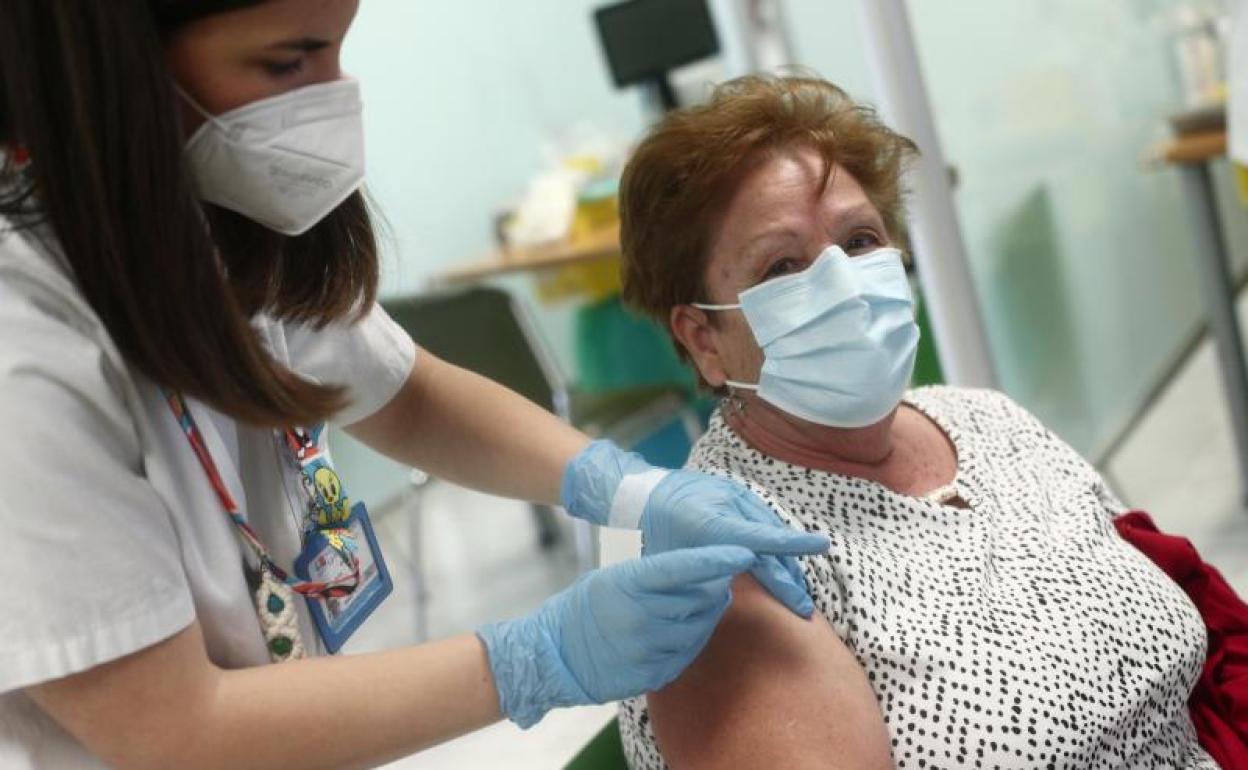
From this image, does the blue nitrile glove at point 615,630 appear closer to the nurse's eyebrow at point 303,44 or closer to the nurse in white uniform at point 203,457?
the nurse in white uniform at point 203,457

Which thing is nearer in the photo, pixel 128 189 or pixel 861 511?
pixel 128 189

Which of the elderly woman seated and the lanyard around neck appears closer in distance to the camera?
the lanyard around neck

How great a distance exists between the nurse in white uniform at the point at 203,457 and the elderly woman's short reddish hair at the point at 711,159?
0.39 meters

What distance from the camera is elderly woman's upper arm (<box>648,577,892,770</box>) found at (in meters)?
1.14

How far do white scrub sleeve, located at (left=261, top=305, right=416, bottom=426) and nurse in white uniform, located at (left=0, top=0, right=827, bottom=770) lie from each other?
0.08 metres

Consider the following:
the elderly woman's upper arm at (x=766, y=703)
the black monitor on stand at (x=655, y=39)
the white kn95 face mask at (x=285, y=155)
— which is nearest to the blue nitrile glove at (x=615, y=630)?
the elderly woman's upper arm at (x=766, y=703)

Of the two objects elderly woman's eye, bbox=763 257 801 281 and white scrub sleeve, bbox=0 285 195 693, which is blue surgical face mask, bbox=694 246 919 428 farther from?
white scrub sleeve, bbox=0 285 195 693

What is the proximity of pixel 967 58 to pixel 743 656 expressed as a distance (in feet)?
8.24

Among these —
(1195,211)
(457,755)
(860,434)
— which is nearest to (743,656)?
(860,434)

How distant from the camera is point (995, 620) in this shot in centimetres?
127

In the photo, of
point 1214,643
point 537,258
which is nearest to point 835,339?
point 1214,643

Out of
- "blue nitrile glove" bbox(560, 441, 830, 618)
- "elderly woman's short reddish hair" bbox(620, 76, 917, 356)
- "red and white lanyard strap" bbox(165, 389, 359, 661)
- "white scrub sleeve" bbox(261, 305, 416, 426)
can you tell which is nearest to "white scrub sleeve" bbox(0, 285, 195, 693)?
"red and white lanyard strap" bbox(165, 389, 359, 661)

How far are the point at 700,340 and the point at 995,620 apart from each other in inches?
17.9

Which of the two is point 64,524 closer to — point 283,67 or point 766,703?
point 283,67
